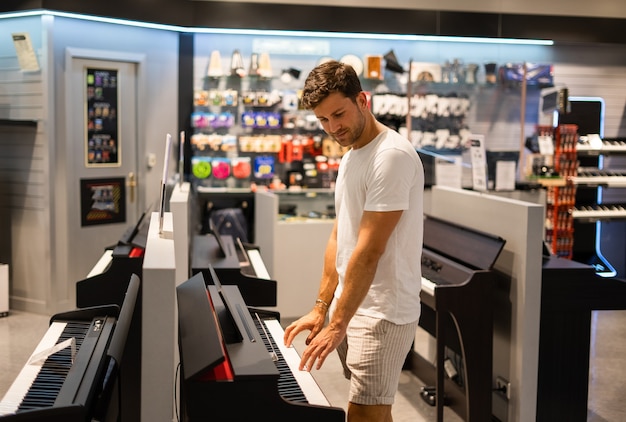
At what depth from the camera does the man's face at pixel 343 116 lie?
2.49 metres

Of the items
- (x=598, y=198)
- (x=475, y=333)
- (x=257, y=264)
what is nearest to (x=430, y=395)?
(x=475, y=333)

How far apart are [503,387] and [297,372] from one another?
83.0 inches

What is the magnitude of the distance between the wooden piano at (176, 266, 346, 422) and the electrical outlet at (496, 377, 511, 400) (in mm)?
2009

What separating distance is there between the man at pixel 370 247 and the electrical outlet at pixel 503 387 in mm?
1694

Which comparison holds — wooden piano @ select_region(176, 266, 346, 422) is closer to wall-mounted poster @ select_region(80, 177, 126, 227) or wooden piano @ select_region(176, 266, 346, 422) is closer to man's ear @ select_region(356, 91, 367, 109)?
man's ear @ select_region(356, 91, 367, 109)

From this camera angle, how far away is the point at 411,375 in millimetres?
5270

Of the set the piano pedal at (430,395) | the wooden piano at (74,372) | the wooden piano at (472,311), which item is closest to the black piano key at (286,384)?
the wooden piano at (74,372)

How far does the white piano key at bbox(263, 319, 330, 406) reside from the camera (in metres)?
2.21

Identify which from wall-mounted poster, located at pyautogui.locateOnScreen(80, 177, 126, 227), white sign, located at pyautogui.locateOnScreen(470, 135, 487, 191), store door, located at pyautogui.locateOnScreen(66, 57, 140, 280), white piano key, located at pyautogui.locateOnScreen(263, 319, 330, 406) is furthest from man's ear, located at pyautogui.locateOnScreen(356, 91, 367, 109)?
wall-mounted poster, located at pyautogui.locateOnScreen(80, 177, 126, 227)

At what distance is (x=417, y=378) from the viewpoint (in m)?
5.21

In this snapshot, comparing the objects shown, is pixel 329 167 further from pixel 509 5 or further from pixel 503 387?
pixel 503 387

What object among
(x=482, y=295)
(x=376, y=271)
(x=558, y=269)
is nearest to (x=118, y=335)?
(x=376, y=271)

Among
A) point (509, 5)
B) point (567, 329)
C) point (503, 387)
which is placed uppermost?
point (509, 5)

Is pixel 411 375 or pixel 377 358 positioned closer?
pixel 377 358
